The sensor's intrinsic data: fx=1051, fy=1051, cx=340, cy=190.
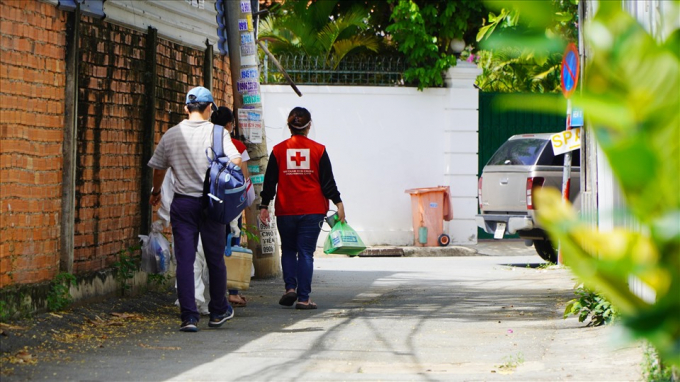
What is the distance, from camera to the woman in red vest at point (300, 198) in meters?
9.37

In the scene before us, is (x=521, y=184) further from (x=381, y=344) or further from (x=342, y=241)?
(x=381, y=344)

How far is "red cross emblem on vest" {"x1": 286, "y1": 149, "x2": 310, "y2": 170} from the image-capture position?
372 inches

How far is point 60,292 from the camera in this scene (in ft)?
25.5

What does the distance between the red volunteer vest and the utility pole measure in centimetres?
240

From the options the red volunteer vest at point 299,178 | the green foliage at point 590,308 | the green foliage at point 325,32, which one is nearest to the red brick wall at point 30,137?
the red volunteer vest at point 299,178

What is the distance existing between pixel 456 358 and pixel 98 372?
2.22 metres

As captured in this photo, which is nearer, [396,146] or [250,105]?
[250,105]

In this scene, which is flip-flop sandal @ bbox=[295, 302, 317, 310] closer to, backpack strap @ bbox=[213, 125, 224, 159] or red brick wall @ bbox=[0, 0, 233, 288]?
red brick wall @ bbox=[0, 0, 233, 288]

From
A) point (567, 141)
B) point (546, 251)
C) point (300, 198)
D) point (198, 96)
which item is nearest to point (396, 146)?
point (546, 251)

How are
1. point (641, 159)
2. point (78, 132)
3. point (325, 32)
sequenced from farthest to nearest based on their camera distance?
1. point (325, 32)
2. point (78, 132)
3. point (641, 159)

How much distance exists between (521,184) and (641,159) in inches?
567

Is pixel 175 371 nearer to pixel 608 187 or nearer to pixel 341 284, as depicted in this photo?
pixel 608 187

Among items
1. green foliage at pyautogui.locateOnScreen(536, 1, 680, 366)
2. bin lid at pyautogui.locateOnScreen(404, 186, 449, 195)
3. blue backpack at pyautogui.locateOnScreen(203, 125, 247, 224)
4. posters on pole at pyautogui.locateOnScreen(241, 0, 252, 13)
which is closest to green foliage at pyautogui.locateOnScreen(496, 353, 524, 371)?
blue backpack at pyautogui.locateOnScreen(203, 125, 247, 224)

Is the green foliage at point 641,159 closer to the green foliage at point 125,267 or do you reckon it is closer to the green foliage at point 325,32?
the green foliage at point 125,267
